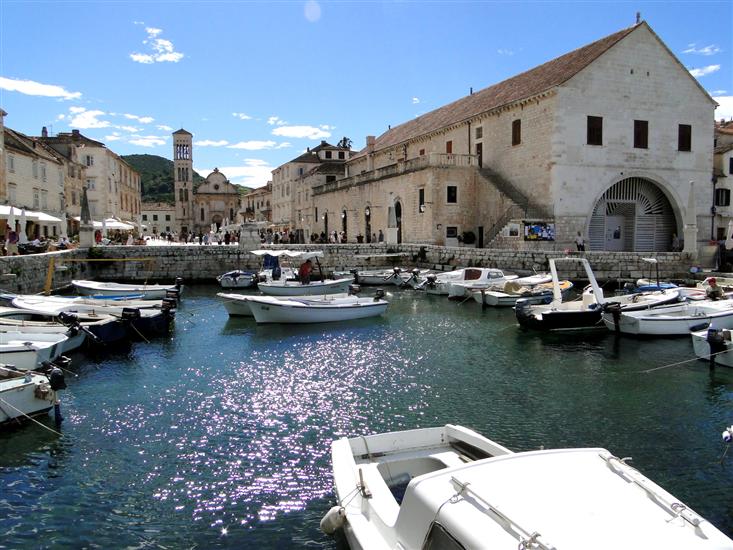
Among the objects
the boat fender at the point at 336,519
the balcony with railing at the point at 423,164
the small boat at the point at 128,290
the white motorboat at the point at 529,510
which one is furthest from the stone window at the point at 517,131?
the boat fender at the point at 336,519

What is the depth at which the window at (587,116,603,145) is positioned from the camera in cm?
3272

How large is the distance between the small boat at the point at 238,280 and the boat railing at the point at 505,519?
27475mm

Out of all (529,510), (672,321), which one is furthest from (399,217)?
(529,510)

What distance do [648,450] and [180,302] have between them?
2173 cm

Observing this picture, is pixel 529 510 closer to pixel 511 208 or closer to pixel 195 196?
pixel 511 208

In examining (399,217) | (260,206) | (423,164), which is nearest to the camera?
(423,164)

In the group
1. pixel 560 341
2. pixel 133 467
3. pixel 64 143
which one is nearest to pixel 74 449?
pixel 133 467

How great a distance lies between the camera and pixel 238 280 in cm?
3144

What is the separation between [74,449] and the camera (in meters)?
9.42

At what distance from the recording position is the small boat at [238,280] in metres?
31.2

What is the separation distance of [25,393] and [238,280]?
21432 millimetres

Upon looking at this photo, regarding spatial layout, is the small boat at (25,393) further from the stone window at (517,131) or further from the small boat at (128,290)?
the stone window at (517,131)

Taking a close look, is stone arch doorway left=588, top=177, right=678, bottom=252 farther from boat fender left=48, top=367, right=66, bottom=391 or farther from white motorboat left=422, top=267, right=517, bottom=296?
boat fender left=48, top=367, right=66, bottom=391

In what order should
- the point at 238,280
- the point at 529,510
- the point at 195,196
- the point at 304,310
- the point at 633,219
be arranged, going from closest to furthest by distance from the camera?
the point at 529,510 → the point at 304,310 → the point at 238,280 → the point at 633,219 → the point at 195,196
